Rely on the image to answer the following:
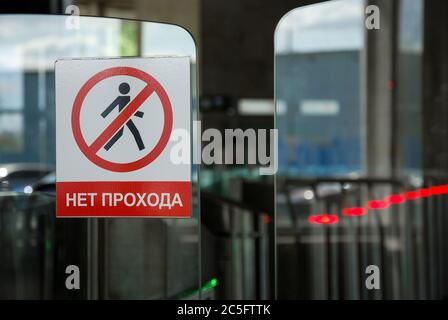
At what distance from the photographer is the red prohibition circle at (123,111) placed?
2.92 m

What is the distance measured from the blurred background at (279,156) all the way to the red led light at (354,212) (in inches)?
0.9

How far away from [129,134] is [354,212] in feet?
3.53

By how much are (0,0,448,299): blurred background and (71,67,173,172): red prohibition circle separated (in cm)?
10

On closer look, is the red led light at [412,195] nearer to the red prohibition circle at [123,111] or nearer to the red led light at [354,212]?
the red led light at [354,212]

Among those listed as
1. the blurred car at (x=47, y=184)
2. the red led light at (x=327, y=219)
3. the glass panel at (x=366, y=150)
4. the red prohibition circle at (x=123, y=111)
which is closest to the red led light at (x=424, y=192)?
the glass panel at (x=366, y=150)

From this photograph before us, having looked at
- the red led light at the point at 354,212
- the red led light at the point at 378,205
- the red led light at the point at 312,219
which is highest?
the red led light at the point at 378,205

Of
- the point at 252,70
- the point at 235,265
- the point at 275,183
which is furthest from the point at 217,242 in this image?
the point at 252,70

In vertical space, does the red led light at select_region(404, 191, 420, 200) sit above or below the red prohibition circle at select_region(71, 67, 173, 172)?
below

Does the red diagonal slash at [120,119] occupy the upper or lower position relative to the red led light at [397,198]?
upper

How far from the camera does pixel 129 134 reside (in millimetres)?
2912

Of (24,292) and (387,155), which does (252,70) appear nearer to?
(387,155)

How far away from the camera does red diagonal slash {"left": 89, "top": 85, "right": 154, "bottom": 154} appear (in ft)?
9.55

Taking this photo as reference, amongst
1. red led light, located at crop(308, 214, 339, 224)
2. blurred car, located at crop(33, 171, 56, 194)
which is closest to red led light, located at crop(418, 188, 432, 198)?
red led light, located at crop(308, 214, 339, 224)

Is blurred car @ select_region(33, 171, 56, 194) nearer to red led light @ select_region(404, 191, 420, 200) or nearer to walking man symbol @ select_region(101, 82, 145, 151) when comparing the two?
walking man symbol @ select_region(101, 82, 145, 151)
